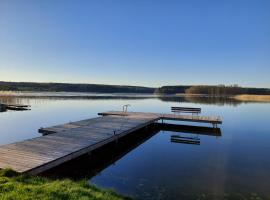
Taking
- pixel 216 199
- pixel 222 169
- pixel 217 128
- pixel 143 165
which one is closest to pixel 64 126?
pixel 143 165

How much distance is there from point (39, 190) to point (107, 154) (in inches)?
166

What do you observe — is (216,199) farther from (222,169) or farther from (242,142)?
(242,142)

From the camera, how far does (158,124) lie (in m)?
14.5

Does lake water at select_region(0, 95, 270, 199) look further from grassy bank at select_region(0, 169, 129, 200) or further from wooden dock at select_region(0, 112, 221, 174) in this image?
grassy bank at select_region(0, 169, 129, 200)

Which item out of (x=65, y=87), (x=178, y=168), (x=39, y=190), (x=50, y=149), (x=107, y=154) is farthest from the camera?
(x=65, y=87)

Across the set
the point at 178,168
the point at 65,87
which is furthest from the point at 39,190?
the point at 65,87

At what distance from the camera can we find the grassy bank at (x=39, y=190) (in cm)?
339

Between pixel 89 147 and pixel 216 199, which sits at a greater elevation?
pixel 89 147

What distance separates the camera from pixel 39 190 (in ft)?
11.9

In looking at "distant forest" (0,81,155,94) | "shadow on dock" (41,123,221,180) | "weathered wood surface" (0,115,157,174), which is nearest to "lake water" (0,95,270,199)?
"shadow on dock" (41,123,221,180)

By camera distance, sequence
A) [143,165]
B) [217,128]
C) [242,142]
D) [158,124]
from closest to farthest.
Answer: [143,165], [242,142], [217,128], [158,124]

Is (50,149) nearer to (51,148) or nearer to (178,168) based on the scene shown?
(51,148)

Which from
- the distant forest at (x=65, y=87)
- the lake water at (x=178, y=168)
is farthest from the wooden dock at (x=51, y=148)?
the distant forest at (x=65, y=87)

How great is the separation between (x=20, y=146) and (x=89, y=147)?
1.75 m
